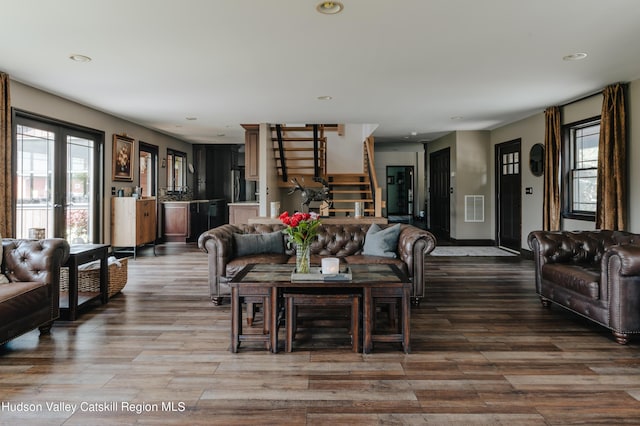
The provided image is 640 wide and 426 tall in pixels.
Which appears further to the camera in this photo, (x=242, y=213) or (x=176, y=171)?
(x=176, y=171)

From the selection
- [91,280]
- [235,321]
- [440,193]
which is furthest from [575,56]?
[440,193]

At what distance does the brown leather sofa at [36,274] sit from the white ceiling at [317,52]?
5.97 ft

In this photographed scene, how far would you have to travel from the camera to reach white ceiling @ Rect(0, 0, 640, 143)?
117 inches

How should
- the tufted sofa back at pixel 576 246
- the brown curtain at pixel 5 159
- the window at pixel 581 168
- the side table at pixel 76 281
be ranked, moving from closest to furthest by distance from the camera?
the side table at pixel 76 281 → the tufted sofa back at pixel 576 246 → the brown curtain at pixel 5 159 → the window at pixel 581 168

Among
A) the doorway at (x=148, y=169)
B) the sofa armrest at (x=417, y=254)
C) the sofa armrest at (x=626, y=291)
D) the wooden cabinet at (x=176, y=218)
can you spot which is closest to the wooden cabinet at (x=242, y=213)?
the wooden cabinet at (x=176, y=218)

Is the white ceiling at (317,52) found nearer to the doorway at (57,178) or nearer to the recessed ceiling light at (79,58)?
the recessed ceiling light at (79,58)

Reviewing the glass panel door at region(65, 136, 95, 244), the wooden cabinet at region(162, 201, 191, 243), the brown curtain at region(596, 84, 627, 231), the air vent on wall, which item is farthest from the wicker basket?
the air vent on wall

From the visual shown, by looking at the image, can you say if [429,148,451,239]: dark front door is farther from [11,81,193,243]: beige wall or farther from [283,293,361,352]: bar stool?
[283,293,361,352]: bar stool

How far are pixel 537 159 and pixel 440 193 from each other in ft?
11.4

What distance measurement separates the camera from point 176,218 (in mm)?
9164

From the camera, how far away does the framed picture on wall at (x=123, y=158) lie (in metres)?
7.07

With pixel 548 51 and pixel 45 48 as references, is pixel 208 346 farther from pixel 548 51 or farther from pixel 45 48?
pixel 548 51

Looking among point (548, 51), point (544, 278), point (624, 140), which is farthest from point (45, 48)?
point (624, 140)

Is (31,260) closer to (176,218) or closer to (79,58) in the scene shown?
(79,58)
